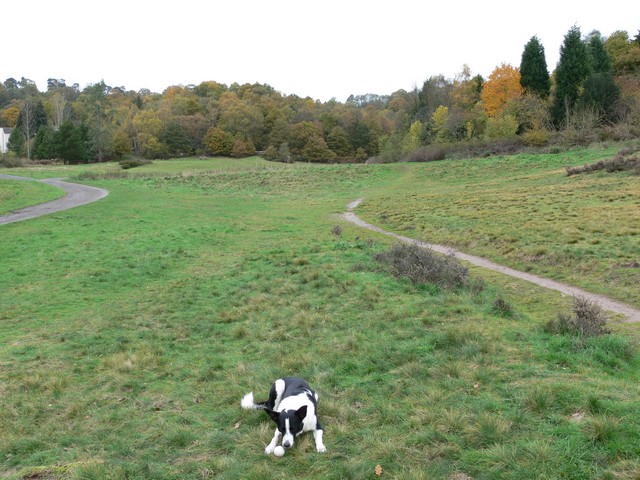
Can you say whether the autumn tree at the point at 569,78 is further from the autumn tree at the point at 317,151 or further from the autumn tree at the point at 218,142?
the autumn tree at the point at 218,142

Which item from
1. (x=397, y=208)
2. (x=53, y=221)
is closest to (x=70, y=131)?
(x=53, y=221)

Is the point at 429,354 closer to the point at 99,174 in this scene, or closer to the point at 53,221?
the point at 53,221

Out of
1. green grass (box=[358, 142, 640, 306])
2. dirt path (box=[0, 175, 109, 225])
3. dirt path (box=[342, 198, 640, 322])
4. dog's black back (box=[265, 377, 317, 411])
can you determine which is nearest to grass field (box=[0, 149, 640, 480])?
dog's black back (box=[265, 377, 317, 411])

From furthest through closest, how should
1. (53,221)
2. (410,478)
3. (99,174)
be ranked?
(99,174)
(53,221)
(410,478)

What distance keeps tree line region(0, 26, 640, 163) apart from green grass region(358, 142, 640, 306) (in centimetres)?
1829

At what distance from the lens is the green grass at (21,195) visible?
92.5ft

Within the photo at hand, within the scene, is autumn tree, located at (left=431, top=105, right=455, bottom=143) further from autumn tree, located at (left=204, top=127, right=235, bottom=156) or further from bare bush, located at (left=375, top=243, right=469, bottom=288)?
bare bush, located at (left=375, top=243, right=469, bottom=288)

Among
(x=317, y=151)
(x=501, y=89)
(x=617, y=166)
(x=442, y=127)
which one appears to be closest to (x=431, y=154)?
(x=442, y=127)

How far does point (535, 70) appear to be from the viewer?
194ft

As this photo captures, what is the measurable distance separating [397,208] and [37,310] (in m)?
20.0

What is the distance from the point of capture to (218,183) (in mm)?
47719

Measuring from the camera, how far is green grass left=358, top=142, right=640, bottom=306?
12.1 m

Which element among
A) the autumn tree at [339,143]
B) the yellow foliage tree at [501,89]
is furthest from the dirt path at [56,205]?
the autumn tree at [339,143]

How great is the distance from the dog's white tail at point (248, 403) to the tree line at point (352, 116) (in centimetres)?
4671
